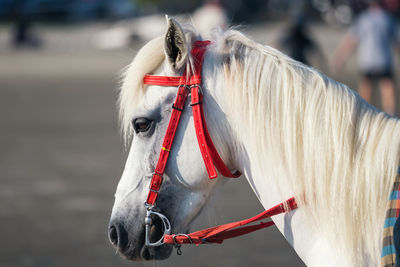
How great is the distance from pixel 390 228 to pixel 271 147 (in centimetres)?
53

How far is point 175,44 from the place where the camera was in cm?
226

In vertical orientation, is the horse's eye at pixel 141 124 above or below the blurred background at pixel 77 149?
above

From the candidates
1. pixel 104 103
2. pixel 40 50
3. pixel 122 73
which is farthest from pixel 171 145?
pixel 40 50

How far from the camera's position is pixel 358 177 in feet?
6.88

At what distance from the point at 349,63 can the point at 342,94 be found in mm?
17648

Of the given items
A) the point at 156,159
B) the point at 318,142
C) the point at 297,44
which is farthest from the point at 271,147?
the point at 297,44

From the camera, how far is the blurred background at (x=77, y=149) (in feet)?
17.2

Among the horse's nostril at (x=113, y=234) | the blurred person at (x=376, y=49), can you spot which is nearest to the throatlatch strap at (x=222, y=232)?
the horse's nostril at (x=113, y=234)

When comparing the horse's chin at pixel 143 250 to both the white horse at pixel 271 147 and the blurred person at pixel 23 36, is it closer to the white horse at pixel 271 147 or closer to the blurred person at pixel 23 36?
the white horse at pixel 271 147

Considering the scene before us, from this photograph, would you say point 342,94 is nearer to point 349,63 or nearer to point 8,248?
point 8,248

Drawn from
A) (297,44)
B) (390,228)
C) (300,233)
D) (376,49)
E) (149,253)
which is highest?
(390,228)

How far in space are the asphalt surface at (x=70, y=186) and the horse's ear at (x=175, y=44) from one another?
2.05 ft

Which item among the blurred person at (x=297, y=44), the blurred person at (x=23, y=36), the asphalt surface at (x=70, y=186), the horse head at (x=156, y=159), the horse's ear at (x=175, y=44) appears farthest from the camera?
the blurred person at (x=23, y=36)

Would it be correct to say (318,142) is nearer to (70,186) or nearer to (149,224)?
(149,224)
